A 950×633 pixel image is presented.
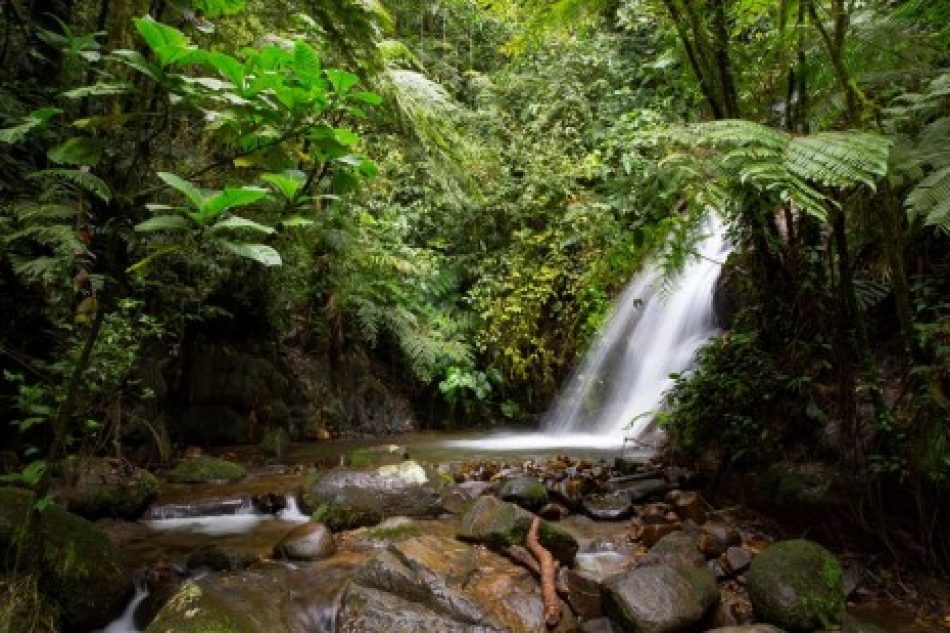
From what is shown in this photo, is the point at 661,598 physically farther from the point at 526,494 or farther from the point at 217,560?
the point at 217,560

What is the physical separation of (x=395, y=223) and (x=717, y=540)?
6.58 m

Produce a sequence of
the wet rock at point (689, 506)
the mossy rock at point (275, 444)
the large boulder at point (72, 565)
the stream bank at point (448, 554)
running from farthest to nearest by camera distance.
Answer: the mossy rock at point (275, 444) < the wet rock at point (689, 506) < the stream bank at point (448, 554) < the large boulder at point (72, 565)

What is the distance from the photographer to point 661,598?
10.2 ft

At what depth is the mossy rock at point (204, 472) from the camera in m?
5.55

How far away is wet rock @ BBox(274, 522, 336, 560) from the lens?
3.78m

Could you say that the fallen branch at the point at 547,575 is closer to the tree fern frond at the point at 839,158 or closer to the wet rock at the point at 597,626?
the wet rock at the point at 597,626

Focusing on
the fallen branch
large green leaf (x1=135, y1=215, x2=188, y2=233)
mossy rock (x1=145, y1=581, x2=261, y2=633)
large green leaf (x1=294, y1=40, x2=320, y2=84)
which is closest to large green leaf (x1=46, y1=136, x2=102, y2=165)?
large green leaf (x1=135, y1=215, x2=188, y2=233)

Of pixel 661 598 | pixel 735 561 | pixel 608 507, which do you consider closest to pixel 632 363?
pixel 608 507

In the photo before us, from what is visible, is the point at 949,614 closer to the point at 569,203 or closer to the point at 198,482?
Result: the point at 198,482

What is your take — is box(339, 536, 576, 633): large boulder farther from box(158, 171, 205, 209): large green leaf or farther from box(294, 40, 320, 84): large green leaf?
box(294, 40, 320, 84): large green leaf

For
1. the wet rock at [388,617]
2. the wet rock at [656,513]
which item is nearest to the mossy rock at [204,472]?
the wet rock at [388,617]

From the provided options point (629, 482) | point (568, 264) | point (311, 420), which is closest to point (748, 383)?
point (629, 482)

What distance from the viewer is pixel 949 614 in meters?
3.14

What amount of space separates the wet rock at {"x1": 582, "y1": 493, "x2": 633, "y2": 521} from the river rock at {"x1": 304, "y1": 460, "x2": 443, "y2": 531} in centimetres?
108
